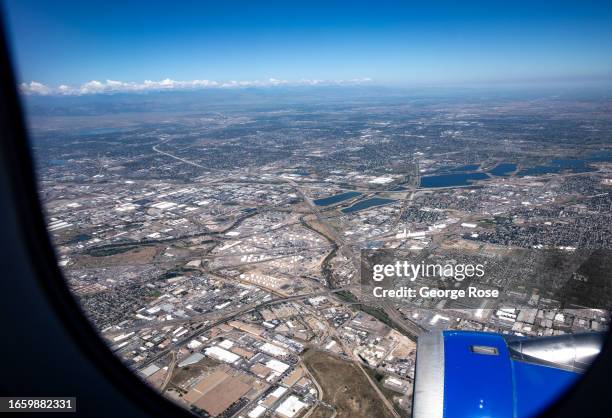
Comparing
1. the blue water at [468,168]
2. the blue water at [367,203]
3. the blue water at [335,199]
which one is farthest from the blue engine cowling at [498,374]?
the blue water at [468,168]

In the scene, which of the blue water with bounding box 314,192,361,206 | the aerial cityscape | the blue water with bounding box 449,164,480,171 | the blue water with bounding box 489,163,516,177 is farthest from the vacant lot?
the blue water with bounding box 449,164,480,171

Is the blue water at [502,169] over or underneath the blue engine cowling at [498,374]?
underneath

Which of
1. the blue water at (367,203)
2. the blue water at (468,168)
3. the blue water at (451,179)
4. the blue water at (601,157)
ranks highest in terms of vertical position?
the blue water at (601,157)

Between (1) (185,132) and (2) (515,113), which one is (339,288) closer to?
(1) (185,132)

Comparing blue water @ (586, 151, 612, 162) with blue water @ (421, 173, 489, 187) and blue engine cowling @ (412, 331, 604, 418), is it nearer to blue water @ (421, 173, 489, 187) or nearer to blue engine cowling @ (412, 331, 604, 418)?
blue water @ (421, 173, 489, 187)

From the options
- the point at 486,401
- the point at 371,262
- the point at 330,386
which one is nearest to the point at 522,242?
the point at 371,262

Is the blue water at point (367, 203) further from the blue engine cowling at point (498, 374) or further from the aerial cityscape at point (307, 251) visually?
the blue engine cowling at point (498, 374)
